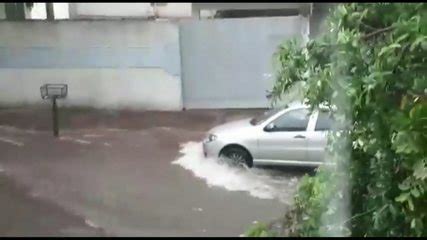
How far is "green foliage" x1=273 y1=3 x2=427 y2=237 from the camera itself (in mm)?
701

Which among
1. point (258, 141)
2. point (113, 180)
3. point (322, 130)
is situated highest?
point (322, 130)

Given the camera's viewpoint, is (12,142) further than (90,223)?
Yes

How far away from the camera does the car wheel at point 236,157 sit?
2719 millimetres

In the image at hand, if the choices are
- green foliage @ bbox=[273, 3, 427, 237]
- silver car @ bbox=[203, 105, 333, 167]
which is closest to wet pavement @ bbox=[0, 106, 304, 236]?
silver car @ bbox=[203, 105, 333, 167]

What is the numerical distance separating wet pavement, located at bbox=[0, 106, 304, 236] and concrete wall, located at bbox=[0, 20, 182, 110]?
87 mm

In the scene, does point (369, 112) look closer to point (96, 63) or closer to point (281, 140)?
point (281, 140)

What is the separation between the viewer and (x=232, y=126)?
9.38ft

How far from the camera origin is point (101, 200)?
7.50 feet

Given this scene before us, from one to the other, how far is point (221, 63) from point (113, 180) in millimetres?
814

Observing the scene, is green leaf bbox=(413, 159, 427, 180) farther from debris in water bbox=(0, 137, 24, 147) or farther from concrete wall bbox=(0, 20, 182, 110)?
debris in water bbox=(0, 137, 24, 147)

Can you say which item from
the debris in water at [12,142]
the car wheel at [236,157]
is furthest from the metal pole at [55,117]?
the car wheel at [236,157]

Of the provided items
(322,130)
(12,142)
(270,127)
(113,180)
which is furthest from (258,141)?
(322,130)

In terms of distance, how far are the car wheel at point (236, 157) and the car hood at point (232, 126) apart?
10 cm

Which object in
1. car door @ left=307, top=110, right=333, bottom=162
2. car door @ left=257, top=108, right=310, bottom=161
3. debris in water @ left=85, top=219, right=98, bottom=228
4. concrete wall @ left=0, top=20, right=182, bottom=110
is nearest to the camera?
car door @ left=307, top=110, right=333, bottom=162
